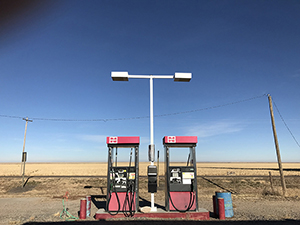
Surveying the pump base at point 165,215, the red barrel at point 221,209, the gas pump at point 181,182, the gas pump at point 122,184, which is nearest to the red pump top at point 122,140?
the gas pump at point 122,184

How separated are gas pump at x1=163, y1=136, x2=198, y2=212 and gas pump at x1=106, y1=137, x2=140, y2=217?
52.6 inches

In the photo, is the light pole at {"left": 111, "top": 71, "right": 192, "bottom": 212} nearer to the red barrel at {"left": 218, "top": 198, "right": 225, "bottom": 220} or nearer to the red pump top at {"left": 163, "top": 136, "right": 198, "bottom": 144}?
the red pump top at {"left": 163, "top": 136, "right": 198, "bottom": 144}

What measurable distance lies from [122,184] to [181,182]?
2521 mm

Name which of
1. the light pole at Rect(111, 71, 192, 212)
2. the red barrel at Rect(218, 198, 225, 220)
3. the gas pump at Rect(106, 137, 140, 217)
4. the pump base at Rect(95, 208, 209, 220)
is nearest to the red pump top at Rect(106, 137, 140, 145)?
the gas pump at Rect(106, 137, 140, 217)

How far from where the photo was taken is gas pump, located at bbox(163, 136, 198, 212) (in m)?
8.54

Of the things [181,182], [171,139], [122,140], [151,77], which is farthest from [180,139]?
[151,77]

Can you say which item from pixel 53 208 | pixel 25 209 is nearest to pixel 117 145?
pixel 53 208

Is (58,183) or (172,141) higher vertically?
(172,141)

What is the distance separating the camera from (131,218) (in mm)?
8031

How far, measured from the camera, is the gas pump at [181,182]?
336 inches

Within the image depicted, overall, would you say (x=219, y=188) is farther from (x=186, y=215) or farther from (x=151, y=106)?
(x=151, y=106)

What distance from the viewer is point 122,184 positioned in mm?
8703

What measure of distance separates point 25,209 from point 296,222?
38.5 ft

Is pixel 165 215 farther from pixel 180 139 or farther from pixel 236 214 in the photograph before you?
pixel 236 214
